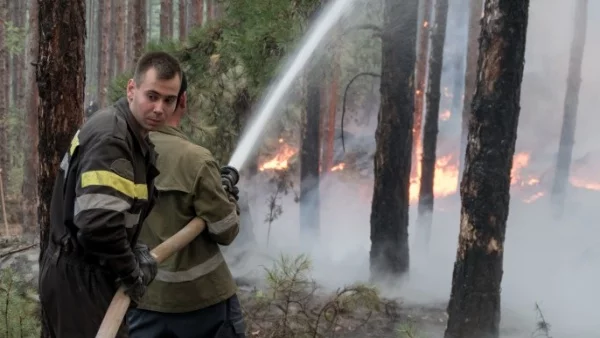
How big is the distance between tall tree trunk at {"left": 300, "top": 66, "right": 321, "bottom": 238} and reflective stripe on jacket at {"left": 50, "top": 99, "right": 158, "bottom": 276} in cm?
1071

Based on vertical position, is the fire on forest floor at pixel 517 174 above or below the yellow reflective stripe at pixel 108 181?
below

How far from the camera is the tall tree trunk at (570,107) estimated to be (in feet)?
54.7

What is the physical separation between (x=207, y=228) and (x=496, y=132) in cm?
355

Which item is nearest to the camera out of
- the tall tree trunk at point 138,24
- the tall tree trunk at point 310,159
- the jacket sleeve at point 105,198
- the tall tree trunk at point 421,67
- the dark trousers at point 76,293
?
the jacket sleeve at point 105,198

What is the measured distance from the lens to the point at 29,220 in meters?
14.9

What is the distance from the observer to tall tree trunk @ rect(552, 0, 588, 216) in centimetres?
1667

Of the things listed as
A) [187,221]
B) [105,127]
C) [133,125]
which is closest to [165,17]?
[187,221]

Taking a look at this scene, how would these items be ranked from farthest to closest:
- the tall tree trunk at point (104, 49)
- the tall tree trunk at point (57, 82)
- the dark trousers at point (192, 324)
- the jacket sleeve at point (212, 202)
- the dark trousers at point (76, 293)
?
1. the tall tree trunk at point (104, 49)
2. the tall tree trunk at point (57, 82)
3. the dark trousers at point (192, 324)
4. the jacket sleeve at point (212, 202)
5. the dark trousers at point (76, 293)

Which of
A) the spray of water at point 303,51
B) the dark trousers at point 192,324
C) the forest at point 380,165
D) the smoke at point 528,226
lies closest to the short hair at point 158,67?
the dark trousers at point 192,324

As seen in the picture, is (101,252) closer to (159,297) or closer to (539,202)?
(159,297)

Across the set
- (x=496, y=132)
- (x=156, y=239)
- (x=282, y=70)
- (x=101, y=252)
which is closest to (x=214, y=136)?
(x=282, y=70)

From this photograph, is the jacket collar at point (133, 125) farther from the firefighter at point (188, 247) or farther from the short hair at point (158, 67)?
the firefighter at point (188, 247)

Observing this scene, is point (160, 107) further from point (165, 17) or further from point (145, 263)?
point (165, 17)

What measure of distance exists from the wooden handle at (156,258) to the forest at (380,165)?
1553 millimetres
